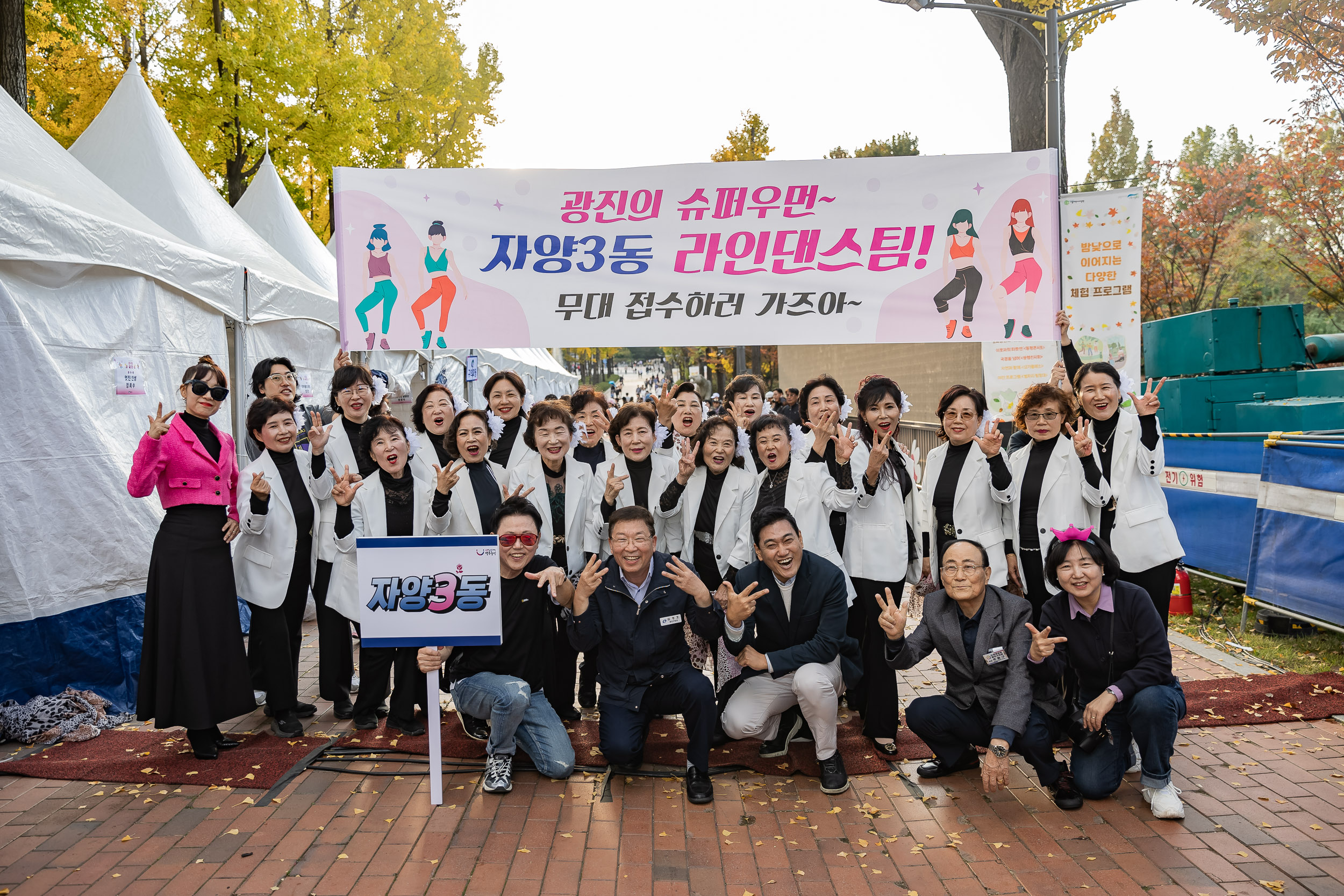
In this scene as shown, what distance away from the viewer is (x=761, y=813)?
381cm

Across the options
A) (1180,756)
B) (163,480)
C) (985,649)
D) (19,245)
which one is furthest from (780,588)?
(19,245)

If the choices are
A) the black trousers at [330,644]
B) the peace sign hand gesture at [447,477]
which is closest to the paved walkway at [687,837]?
the black trousers at [330,644]

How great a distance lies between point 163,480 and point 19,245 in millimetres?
1708

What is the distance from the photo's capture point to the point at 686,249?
5.04 m

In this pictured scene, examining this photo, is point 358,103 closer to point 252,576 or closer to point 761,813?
point 252,576

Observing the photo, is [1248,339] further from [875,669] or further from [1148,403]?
[875,669]

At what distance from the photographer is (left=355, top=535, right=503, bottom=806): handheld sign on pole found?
3881 mm

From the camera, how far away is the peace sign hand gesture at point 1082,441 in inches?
172

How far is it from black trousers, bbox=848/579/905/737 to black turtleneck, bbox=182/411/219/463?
11.5ft

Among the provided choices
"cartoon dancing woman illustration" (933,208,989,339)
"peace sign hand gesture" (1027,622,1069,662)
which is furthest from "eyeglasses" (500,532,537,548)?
"cartoon dancing woman illustration" (933,208,989,339)

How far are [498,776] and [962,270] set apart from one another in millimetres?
3669

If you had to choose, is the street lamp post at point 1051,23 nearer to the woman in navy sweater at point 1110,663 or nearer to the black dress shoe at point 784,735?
the woman in navy sweater at point 1110,663

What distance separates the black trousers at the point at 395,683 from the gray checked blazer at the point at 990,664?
101 inches

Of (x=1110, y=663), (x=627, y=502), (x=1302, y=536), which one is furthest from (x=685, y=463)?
(x=1302, y=536)
